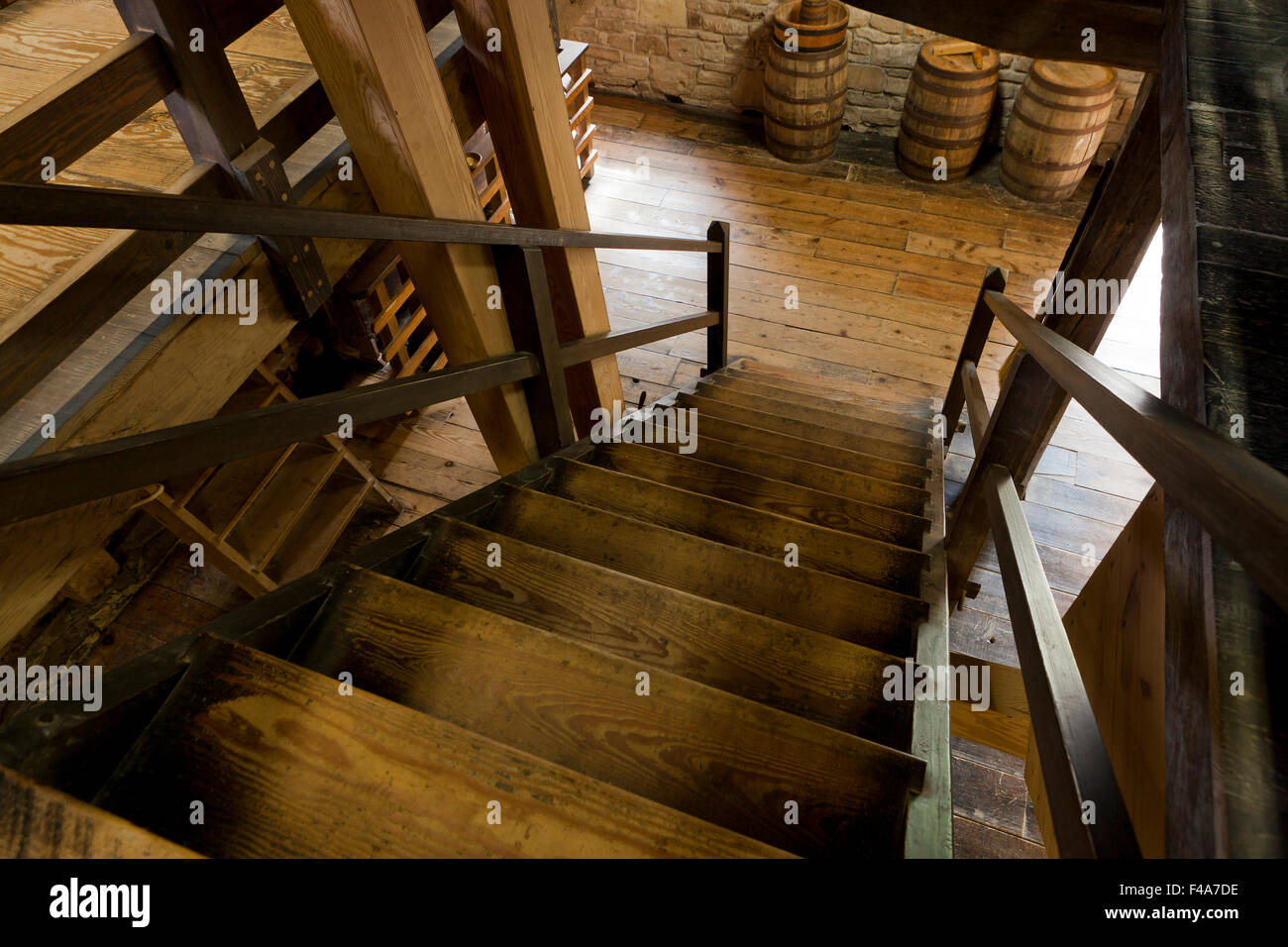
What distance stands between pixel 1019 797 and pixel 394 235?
110 inches

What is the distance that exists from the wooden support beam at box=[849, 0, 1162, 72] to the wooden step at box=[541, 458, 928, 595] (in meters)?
2.27

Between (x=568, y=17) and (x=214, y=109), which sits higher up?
(x=568, y=17)

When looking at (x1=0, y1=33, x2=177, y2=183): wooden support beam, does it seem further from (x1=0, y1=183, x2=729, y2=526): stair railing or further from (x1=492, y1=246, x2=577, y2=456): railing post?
(x1=492, y1=246, x2=577, y2=456): railing post

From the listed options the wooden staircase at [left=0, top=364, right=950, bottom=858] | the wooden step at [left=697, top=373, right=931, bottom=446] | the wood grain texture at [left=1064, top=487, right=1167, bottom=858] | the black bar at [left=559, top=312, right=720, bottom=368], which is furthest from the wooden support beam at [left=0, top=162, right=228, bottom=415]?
the wooden step at [left=697, top=373, right=931, bottom=446]

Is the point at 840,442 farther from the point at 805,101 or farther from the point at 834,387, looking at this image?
the point at 805,101

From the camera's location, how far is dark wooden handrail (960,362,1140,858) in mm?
753

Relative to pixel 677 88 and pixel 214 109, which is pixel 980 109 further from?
pixel 214 109

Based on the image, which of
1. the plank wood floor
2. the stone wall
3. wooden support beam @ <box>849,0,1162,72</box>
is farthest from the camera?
the stone wall

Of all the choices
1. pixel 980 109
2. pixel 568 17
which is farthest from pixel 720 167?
pixel 568 17

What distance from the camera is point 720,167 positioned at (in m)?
5.52

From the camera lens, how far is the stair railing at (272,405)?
0.80m

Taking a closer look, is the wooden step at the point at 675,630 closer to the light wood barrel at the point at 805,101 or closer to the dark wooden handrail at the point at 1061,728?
the dark wooden handrail at the point at 1061,728

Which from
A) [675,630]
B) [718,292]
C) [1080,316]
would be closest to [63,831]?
[675,630]

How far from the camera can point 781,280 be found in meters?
4.73
